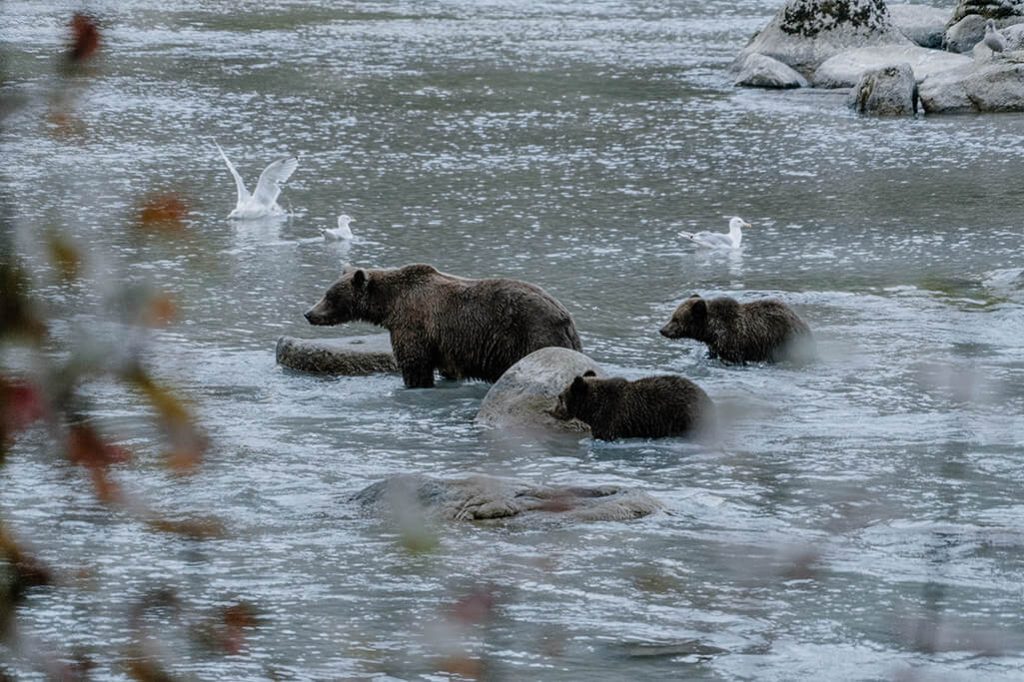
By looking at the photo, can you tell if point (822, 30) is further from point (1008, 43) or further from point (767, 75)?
point (1008, 43)

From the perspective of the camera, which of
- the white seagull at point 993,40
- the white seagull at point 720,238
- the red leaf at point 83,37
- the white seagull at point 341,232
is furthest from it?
the white seagull at point 993,40

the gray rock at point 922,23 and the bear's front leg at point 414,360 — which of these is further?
the gray rock at point 922,23

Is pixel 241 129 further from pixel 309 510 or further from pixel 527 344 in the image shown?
pixel 309 510

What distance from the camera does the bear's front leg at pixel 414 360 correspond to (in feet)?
37.3

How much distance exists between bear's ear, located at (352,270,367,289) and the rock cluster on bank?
14946 millimetres

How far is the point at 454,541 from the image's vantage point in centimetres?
791

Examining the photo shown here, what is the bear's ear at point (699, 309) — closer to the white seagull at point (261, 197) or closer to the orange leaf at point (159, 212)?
the white seagull at point (261, 197)

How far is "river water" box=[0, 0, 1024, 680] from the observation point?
6566 mm

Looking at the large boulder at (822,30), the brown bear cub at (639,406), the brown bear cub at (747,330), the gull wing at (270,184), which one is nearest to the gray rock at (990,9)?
the large boulder at (822,30)

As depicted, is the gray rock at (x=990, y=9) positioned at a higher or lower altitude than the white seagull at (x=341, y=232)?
higher

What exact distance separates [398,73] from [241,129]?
20.6ft

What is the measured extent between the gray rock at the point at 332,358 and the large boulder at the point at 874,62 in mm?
17286

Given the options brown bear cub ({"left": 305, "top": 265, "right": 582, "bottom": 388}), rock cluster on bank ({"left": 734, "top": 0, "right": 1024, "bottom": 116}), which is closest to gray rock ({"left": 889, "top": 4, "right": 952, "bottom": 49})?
rock cluster on bank ({"left": 734, "top": 0, "right": 1024, "bottom": 116})

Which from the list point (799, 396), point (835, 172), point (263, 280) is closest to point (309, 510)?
point (799, 396)
